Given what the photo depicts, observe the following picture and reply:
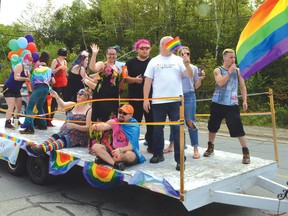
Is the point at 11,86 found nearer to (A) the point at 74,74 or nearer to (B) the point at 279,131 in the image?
(A) the point at 74,74

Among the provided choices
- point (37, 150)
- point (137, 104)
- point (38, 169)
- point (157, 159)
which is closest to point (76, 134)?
point (37, 150)

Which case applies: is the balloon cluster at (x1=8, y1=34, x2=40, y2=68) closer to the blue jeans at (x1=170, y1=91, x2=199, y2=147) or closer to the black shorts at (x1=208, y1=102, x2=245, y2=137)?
the blue jeans at (x1=170, y1=91, x2=199, y2=147)

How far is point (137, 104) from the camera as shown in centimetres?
561

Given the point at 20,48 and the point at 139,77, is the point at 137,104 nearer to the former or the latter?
the point at 139,77

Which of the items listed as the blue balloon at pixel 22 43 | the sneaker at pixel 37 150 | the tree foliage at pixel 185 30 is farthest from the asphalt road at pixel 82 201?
the tree foliage at pixel 185 30

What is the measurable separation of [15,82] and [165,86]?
3.63 metres

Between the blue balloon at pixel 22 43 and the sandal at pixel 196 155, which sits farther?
the blue balloon at pixel 22 43

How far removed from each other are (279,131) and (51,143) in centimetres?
1060

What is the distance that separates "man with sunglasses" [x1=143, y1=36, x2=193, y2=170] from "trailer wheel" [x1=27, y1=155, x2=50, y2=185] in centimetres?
166

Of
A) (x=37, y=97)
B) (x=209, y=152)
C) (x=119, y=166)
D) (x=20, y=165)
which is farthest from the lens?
(x=37, y=97)

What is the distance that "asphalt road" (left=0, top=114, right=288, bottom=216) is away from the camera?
175 inches

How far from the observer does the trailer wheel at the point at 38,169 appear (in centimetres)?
529

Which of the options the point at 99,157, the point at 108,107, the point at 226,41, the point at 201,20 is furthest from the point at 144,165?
the point at 201,20

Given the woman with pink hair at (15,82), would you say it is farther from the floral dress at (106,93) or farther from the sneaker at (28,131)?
the floral dress at (106,93)
